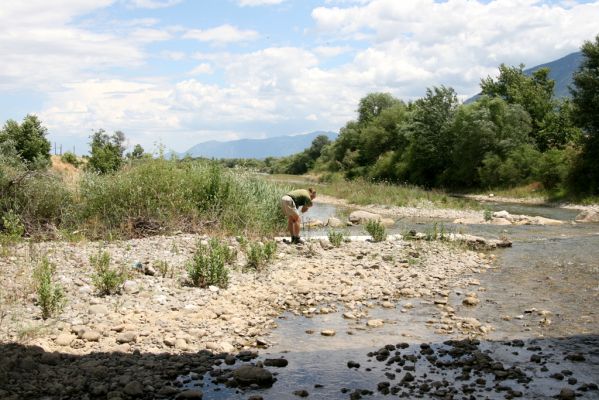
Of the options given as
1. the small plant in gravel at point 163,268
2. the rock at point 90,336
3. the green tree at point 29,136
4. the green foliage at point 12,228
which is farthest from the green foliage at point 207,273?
the green tree at point 29,136

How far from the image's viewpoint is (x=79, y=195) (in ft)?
58.1

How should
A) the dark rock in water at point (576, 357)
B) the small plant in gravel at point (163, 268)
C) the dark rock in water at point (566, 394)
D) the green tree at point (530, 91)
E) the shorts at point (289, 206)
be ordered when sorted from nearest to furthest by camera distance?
the dark rock in water at point (566, 394), the dark rock in water at point (576, 357), the small plant in gravel at point (163, 268), the shorts at point (289, 206), the green tree at point (530, 91)

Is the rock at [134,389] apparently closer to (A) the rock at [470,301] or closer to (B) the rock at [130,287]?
(B) the rock at [130,287]

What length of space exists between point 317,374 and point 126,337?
2.98m

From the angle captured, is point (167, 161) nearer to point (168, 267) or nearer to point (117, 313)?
point (168, 267)

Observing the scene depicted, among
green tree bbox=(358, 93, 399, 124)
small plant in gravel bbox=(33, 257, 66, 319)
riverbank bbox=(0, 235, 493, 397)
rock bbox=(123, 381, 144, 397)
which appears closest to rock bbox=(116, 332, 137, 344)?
riverbank bbox=(0, 235, 493, 397)

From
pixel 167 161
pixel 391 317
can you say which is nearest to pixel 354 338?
pixel 391 317

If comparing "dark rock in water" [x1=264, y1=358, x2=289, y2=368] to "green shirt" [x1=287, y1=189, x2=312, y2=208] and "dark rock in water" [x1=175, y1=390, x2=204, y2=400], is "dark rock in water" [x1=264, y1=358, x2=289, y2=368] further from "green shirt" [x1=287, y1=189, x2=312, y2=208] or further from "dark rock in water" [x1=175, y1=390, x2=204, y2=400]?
"green shirt" [x1=287, y1=189, x2=312, y2=208]

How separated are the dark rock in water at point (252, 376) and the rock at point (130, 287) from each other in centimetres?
375

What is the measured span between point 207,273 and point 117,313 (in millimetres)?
2444

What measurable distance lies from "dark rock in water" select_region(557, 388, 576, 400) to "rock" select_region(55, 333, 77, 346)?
6683 mm

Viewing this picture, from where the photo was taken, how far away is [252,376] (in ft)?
24.2

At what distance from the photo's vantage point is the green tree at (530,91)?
2211 inches

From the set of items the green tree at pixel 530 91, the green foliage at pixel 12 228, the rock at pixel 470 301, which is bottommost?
the rock at pixel 470 301
